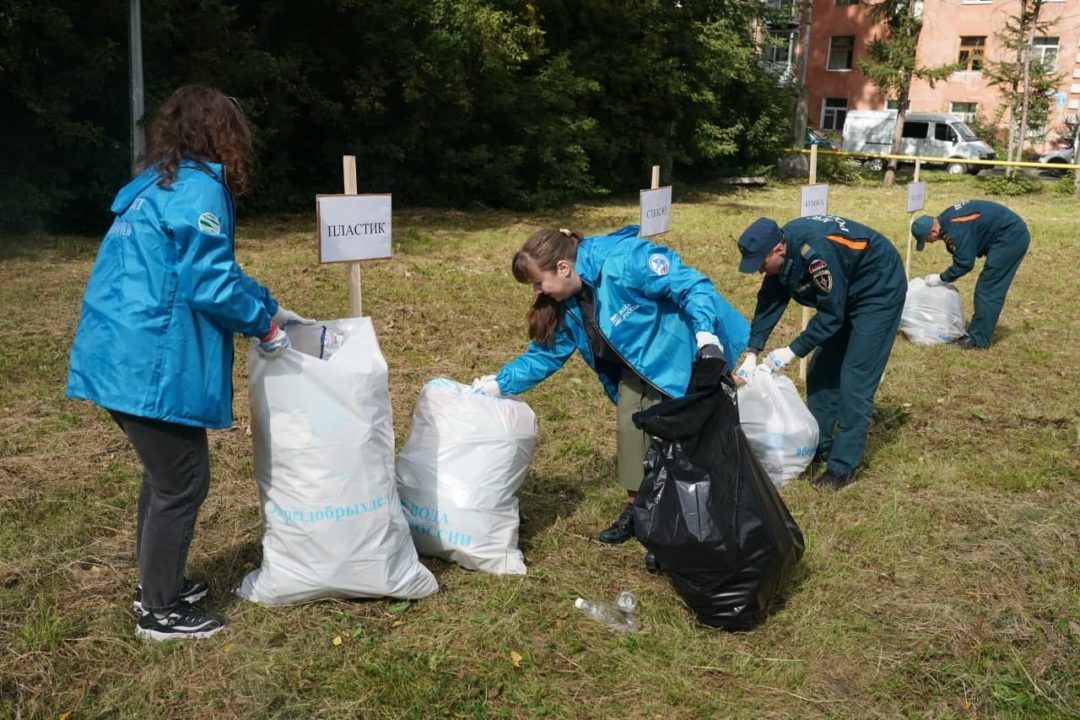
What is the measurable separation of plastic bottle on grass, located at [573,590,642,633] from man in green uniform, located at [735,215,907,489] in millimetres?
1499

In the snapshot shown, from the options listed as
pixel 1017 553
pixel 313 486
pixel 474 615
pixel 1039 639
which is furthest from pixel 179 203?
pixel 1017 553

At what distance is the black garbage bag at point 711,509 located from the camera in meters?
2.85

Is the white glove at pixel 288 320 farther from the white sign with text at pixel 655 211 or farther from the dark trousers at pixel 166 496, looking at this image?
the white sign with text at pixel 655 211

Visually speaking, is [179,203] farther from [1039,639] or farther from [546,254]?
[1039,639]

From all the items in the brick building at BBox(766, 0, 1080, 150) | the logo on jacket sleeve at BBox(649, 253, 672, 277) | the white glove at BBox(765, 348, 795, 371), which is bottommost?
the white glove at BBox(765, 348, 795, 371)

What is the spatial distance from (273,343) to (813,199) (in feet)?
13.3

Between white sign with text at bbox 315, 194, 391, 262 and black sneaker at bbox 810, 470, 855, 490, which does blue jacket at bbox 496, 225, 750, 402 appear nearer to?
white sign with text at bbox 315, 194, 391, 262

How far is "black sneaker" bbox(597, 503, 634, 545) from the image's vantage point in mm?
3627

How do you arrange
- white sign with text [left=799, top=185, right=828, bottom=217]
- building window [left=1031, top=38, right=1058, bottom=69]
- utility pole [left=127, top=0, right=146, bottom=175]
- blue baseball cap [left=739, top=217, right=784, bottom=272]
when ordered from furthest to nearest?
building window [left=1031, top=38, right=1058, bottom=69] < utility pole [left=127, top=0, right=146, bottom=175] < white sign with text [left=799, top=185, right=828, bottom=217] < blue baseball cap [left=739, top=217, right=784, bottom=272]

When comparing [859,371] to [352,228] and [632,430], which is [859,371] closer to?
[632,430]

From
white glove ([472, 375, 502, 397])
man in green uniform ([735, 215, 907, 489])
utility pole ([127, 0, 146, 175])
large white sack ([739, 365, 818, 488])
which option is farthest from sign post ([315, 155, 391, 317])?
utility pole ([127, 0, 146, 175])

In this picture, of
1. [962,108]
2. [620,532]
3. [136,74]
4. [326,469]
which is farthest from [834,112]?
[326,469]

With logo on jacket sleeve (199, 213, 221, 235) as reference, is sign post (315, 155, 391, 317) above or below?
below

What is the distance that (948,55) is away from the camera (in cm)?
3167
